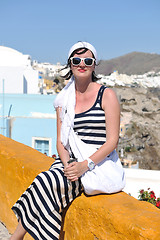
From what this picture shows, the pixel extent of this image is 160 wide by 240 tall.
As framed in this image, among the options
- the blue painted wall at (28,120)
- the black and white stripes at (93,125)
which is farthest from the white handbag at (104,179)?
the blue painted wall at (28,120)

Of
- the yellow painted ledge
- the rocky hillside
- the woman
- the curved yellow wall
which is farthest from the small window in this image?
A: the rocky hillside

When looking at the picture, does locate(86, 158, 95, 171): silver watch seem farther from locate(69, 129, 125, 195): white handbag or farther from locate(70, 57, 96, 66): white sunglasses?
locate(70, 57, 96, 66): white sunglasses

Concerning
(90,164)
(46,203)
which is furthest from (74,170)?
(46,203)

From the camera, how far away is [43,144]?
448 inches

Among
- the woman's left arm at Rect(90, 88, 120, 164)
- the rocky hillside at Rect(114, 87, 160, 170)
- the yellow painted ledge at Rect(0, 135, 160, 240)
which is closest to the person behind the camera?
the yellow painted ledge at Rect(0, 135, 160, 240)

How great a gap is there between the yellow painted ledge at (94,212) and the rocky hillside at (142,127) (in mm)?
17006

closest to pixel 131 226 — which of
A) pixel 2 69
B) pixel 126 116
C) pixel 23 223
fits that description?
pixel 23 223

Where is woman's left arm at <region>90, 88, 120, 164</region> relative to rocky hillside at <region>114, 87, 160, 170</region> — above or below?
above

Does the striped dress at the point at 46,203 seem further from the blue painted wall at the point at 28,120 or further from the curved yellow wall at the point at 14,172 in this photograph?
the blue painted wall at the point at 28,120

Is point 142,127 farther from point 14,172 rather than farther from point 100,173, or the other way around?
point 100,173

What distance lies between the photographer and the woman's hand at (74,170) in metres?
1.94

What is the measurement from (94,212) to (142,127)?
2931cm

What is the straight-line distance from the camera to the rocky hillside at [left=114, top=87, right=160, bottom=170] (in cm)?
2600

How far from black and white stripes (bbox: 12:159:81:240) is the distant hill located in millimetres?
114479
